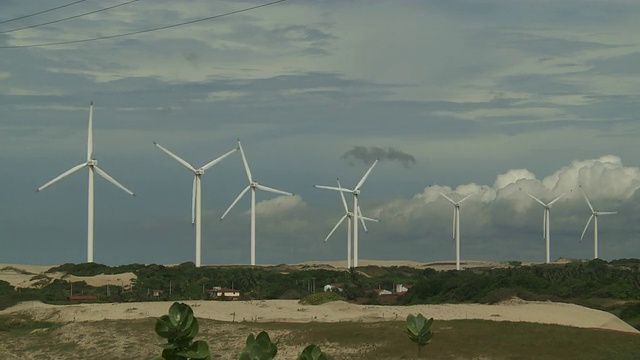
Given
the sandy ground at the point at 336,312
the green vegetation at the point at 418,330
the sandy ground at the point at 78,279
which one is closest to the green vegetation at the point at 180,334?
the green vegetation at the point at 418,330

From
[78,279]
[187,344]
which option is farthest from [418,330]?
[78,279]

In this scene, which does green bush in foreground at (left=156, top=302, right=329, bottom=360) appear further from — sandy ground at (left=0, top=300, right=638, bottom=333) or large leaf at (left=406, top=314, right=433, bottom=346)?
sandy ground at (left=0, top=300, right=638, bottom=333)

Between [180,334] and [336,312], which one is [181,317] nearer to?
[180,334]

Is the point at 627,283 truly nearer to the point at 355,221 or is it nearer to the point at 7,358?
the point at 355,221

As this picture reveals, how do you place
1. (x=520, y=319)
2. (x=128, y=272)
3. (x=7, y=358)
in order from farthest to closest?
(x=128, y=272) → (x=520, y=319) → (x=7, y=358)

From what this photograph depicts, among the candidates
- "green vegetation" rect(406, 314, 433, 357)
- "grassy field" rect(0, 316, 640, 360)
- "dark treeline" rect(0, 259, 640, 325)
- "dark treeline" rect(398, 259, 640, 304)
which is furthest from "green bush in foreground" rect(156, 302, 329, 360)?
"dark treeline" rect(398, 259, 640, 304)

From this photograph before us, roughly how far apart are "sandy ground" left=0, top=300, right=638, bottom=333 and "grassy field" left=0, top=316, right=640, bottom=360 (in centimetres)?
488

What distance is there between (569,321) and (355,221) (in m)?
63.7

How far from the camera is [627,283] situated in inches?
4156

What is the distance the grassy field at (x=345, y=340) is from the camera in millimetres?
57219

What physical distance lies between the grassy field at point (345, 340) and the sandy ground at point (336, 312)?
4883 mm

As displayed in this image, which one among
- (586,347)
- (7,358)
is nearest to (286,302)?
(7,358)

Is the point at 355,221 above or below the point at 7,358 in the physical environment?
above

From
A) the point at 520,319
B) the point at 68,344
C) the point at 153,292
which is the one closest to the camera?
the point at 68,344
